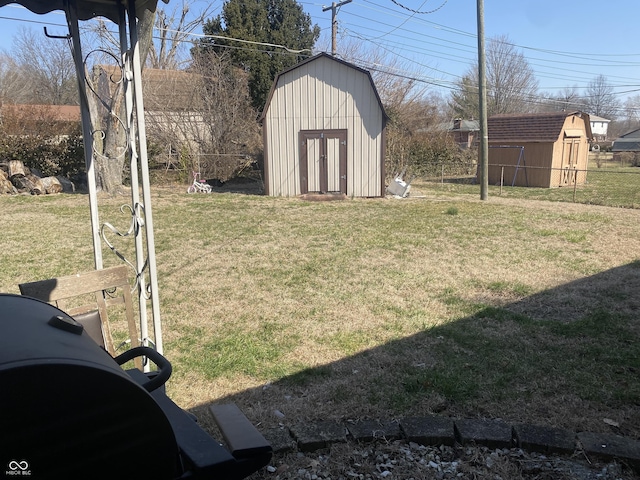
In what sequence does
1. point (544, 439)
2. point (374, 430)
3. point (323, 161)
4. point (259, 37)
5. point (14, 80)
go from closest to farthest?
point (544, 439)
point (374, 430)
point (323, 161)
point (259, 37)
point (14, 80)

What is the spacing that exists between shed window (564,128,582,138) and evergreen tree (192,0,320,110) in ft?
38.2

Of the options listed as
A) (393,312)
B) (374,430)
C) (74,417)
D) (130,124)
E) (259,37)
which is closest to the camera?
(74,417)

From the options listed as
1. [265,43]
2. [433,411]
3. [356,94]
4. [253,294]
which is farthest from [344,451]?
[265,43]

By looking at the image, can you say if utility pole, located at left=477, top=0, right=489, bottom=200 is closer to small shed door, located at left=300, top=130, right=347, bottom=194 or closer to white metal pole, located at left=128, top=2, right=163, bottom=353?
small shed door, located at left=300, top=130, right=347, bottom=194

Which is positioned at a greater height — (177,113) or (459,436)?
(177,113)

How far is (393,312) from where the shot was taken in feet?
16.1

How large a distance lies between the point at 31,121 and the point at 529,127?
17456 mm

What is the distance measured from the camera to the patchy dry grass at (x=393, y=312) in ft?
10.6

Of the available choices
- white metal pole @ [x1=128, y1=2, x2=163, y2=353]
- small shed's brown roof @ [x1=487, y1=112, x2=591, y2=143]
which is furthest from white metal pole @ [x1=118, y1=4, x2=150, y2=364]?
small shed's brown roof @ [x1=487, y1=112, x2=591, y2=143]

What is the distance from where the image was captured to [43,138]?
1628cm

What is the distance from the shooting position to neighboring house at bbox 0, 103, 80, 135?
15977mm

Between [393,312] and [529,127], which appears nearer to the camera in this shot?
[393,312]

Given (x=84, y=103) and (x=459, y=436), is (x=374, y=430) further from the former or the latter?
(x=84, y=103)

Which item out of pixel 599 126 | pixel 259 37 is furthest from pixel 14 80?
pixel 599 126
